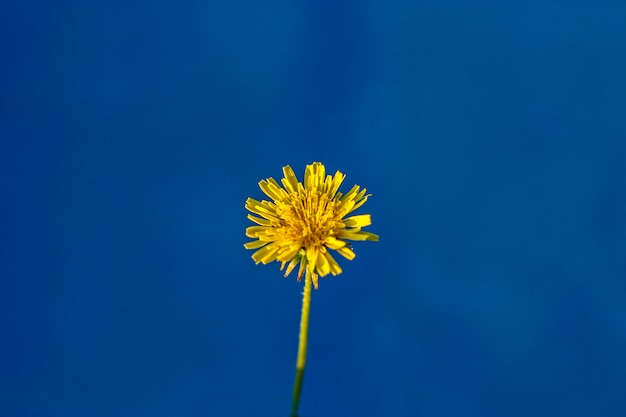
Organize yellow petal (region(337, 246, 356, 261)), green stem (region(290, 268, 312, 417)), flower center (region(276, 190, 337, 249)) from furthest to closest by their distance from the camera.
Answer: flower center (region(276, 190, 337, 249))
yellow petal (region(337, 246, 356, 261))
green stem (region(290, 268, 312, 417))

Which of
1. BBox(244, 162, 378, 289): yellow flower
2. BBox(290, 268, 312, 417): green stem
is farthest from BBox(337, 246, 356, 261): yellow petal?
BBox(290, 268, 312, 417): green stem

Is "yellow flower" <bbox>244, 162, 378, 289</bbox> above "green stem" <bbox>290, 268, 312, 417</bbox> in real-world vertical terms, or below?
above

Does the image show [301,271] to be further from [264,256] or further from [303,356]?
[303,356]

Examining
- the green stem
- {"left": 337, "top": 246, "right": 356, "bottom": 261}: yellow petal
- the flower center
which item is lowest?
the green stem

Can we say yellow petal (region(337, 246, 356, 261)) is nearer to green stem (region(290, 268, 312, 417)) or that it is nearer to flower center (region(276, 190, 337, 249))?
flower center (region(276, 190, 337, 249))

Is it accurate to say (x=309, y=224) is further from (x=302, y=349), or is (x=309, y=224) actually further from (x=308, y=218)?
(x=302, y=349)

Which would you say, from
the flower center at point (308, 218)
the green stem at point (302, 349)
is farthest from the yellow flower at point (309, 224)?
the green stem at point (302, 349)

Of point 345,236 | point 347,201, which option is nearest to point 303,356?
point 345,236

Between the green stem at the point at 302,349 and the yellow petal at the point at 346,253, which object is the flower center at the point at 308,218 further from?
the green stem at the point at 302,349
